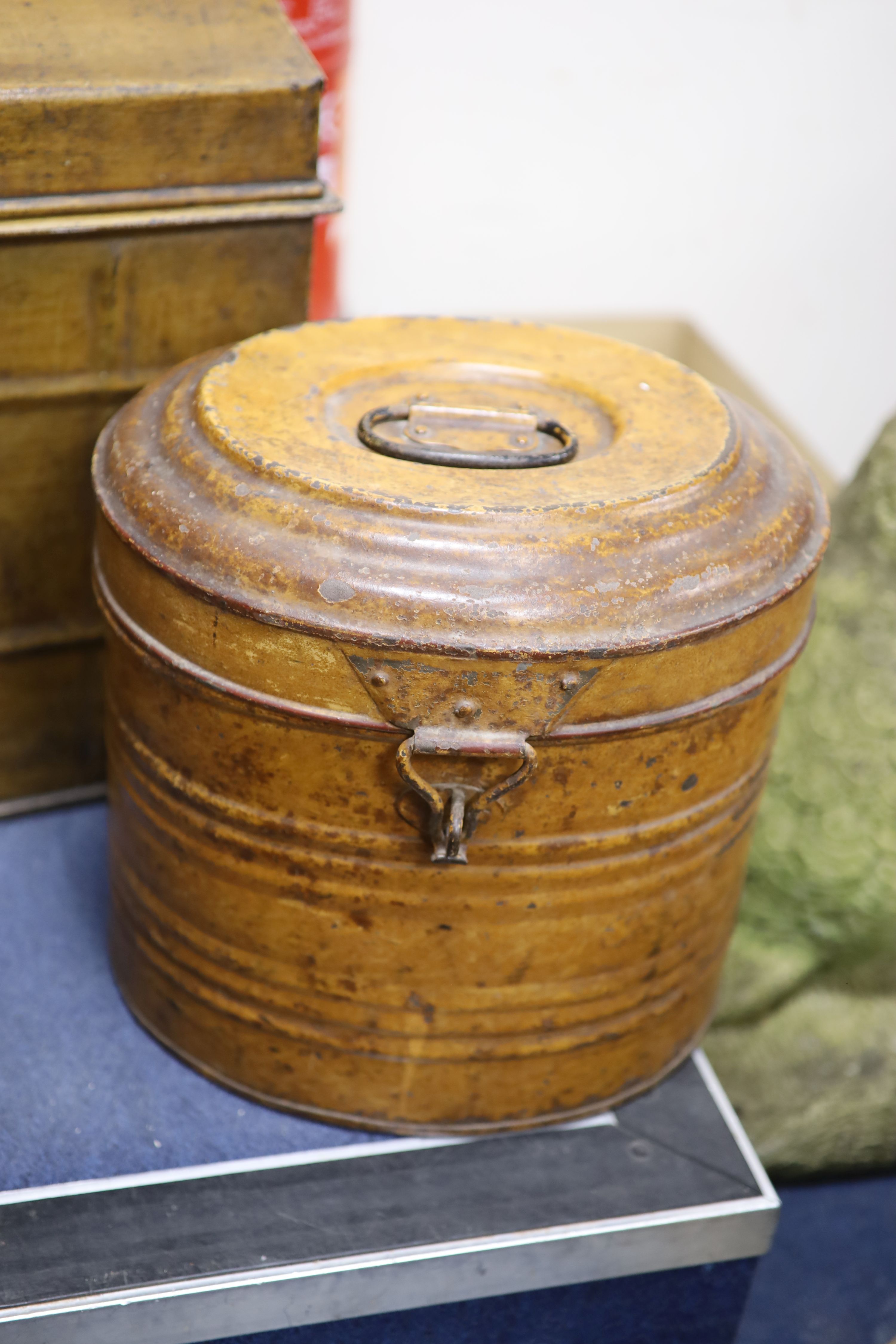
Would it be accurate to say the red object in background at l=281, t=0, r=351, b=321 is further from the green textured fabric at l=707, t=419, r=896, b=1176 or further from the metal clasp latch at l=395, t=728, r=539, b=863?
the metal clasp latch at l=395, t=728, r=539, b=863

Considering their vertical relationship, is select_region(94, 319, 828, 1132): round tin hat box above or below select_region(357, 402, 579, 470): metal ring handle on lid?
below

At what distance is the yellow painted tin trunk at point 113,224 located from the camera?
1.58 meters

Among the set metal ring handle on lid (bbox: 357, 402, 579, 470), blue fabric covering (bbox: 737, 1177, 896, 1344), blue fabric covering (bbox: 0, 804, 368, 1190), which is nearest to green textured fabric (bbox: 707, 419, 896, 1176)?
blue fabric covering (bbox: 737, 1177, 896, 1344)

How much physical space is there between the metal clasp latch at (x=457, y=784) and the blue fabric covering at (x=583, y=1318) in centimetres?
Result: 57

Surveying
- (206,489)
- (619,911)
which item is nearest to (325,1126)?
(619,911)

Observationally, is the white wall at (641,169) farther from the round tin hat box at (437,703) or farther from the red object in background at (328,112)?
the round tin hat box at (437,703)

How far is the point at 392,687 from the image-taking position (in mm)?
1239

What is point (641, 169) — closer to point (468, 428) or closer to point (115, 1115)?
point (468, 428)

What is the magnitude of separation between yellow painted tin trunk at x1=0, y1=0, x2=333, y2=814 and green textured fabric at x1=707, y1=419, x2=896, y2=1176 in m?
0.98

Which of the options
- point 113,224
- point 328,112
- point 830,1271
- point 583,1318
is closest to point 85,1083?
point 583,1318

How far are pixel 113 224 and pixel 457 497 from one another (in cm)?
64

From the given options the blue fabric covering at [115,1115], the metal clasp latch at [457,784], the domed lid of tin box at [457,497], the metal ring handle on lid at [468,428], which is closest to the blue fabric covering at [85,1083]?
the blue fabric covering at [115,1115]

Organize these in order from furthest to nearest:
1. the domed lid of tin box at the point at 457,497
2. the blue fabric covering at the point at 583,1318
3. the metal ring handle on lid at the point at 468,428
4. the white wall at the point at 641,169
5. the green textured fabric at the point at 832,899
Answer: the white wall at the point at 641,169 < the green textured fabric at the point at 832,899 < the blue fabric covering at the point at 583,1318 < the metal ring handle on lid at the point at 468,428 < the domed lid of tin box at the point at 457,497

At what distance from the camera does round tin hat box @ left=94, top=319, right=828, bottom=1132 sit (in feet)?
4.10
